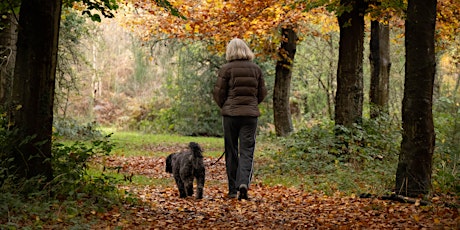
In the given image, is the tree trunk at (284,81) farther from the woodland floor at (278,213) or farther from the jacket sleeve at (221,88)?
the jacket sleeve at (221,88)

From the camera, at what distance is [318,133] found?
14.2 m

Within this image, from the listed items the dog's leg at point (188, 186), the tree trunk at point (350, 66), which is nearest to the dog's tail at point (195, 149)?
the dog's leg at point (188, 186)

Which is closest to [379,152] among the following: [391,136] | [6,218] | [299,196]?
[391,136]

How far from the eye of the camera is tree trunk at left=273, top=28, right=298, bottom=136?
21125mm

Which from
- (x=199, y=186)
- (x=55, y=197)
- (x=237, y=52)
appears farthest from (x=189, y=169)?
(x=55, y=197)

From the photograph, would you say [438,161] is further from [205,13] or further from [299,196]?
[205,13]

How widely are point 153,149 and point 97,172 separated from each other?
824 centimetres

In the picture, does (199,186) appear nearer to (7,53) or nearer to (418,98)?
(418,98)

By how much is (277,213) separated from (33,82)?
3678 millimetres

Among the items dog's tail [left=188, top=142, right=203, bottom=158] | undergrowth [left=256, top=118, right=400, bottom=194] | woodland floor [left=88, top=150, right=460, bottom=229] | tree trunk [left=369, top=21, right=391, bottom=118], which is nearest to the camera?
woodland floor [left=88, top=150, right=460, bottom=229]

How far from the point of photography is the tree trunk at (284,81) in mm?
21125

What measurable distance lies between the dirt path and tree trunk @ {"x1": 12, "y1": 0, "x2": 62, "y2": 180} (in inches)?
47.6

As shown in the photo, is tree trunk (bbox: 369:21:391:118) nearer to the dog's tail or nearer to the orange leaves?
the orange leaves

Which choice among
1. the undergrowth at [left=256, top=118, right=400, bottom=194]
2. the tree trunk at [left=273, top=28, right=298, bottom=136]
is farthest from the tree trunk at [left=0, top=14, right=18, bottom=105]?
the tree trunk at [left=273, top=28, right=298, bottom=136]
